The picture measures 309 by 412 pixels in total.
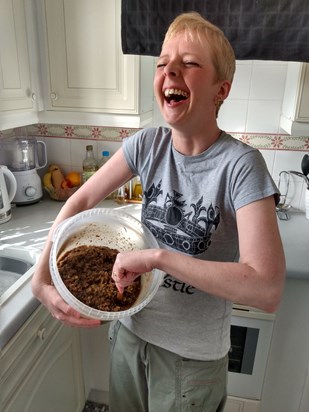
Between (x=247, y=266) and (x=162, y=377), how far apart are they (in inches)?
17.6

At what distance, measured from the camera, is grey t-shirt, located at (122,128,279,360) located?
759mm

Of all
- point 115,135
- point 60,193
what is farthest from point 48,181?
point 115,135

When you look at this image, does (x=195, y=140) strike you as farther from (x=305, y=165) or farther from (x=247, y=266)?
(x=305, y=165)

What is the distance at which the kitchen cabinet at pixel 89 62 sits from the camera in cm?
137

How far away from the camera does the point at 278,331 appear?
4.60 feet

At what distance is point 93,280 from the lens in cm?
80

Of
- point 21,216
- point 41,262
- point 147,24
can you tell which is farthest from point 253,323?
point 147,24

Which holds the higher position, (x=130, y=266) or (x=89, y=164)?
(x=130, y=266)

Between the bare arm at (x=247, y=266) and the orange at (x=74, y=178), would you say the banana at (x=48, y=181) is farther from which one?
the bare arm at (x=247, y=266)

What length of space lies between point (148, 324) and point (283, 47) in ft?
3.37

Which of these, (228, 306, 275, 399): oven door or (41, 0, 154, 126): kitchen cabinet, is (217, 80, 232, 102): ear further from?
(228, 306, 275, 399): oven door

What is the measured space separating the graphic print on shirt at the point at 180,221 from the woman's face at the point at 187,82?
0.18 meters

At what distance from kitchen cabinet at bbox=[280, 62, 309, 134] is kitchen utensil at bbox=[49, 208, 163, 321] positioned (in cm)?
87

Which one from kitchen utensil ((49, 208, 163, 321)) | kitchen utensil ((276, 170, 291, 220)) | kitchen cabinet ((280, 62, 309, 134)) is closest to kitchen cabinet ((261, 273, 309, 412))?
kitchen utensil ((276, 170, 291, 220))
